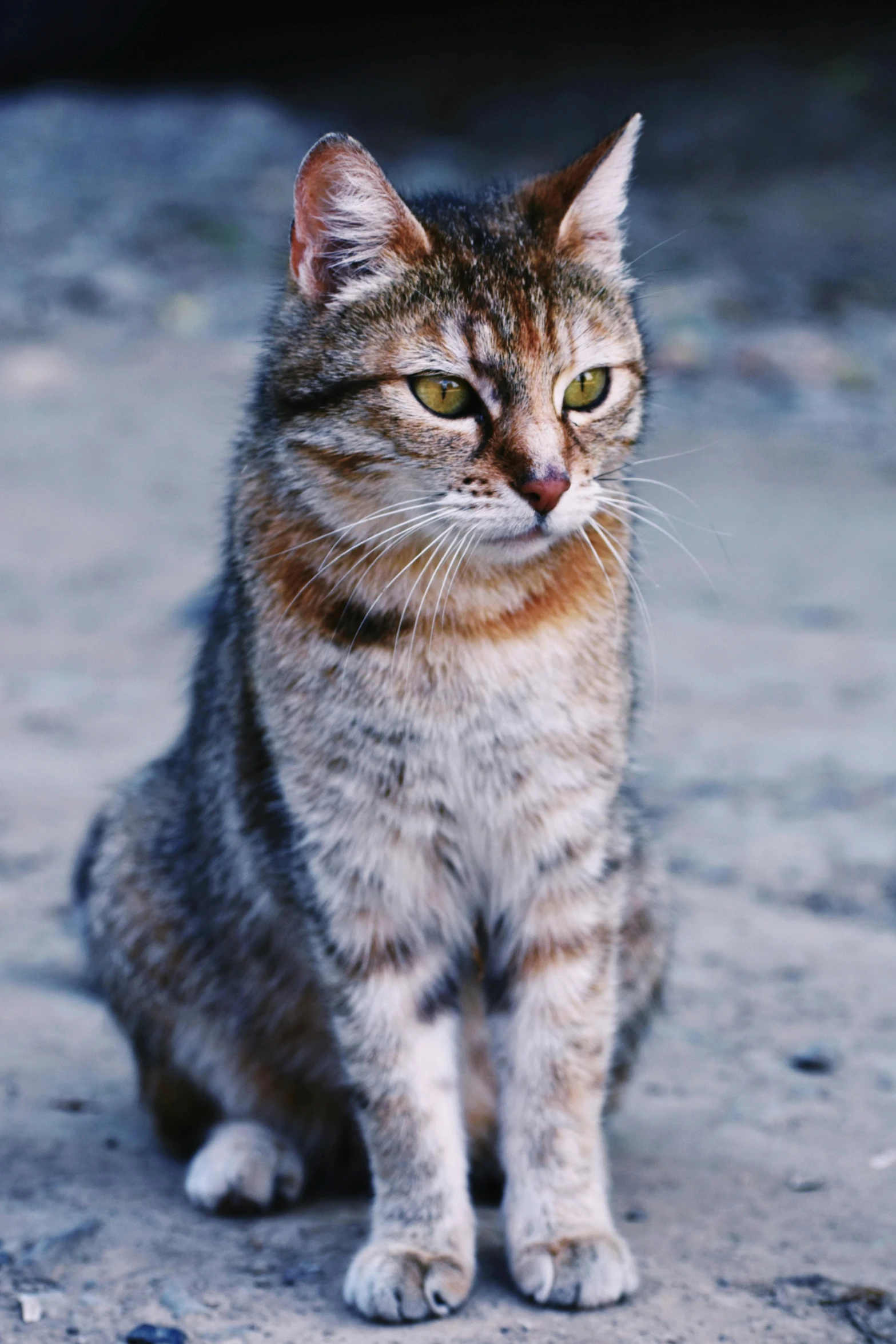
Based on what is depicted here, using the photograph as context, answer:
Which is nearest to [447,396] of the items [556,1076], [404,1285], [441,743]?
[441,743]

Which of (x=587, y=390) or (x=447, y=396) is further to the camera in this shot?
(x=587, y=390)

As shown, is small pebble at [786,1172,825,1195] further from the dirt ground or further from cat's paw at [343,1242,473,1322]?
cat's paw at [343,1242,473,1322]

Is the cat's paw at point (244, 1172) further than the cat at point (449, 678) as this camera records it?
Yes

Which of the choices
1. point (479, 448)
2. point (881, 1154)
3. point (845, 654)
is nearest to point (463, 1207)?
point (881, 1154)

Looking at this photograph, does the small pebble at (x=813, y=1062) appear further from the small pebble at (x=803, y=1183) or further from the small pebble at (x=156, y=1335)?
the small pebble at (x=156, y=1335)

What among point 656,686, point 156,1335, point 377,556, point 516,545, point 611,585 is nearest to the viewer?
point 156,1335

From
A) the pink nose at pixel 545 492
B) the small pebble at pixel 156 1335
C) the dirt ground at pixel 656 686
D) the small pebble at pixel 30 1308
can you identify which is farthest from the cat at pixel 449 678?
the small pebble at pixel 30 1308

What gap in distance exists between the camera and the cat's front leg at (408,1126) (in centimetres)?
269

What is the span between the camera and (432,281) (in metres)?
2.77

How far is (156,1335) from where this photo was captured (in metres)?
2.53

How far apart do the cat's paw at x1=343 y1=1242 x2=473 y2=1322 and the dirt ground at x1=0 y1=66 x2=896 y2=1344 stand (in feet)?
0.11

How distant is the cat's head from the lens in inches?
103

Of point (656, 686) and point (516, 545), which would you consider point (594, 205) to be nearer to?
point (516, 545)

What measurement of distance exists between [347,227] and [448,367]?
0.38 metres
